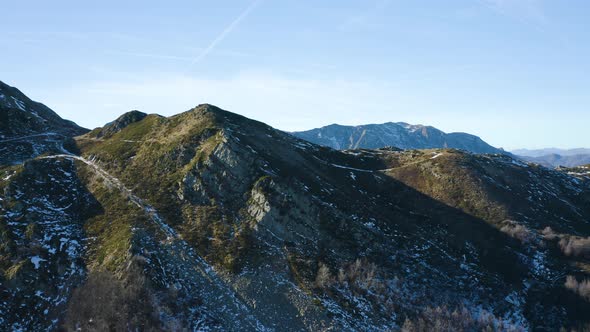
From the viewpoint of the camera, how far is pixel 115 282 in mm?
52594

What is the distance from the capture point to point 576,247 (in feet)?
259

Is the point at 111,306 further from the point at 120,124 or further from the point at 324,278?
the point at 120,124

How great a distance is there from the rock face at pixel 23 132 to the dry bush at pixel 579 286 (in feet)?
365

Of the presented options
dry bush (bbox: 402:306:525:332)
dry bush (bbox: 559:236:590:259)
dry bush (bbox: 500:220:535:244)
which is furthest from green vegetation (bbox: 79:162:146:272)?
dry bush (bbox: 559:236:590:259)

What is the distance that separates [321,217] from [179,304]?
29774mm

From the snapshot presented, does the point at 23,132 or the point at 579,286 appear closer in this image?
the point at 579,286

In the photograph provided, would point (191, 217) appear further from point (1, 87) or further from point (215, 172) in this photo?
point (1, 87)

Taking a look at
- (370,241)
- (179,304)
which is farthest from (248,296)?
(370,241)

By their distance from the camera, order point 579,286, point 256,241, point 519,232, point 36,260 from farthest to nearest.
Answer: point 519,232 → point 579,286 → point 256,241 → point 36,260

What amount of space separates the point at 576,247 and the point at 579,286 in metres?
13.5

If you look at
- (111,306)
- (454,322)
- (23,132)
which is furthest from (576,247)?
(23,132)

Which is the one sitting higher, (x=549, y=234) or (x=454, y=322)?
(x=549, y=234)

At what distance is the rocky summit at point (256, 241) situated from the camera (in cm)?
5284

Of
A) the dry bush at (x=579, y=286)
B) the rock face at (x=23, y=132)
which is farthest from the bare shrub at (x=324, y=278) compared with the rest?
the rock face at (x=23, y=132)
